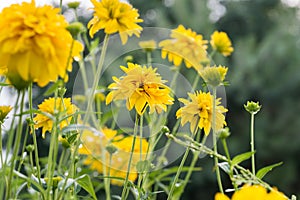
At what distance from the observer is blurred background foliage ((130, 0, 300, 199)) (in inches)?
186

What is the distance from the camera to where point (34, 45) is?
42 cm

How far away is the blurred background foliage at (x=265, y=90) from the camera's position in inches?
186

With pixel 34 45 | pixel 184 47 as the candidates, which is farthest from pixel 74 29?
pixel 184 47

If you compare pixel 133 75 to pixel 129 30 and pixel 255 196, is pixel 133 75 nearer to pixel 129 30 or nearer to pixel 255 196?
pixel 129 30

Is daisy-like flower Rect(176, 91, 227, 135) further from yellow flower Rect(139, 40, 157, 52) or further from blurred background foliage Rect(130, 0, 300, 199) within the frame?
blurred background foliage Rect(130, 0, 300, 199)

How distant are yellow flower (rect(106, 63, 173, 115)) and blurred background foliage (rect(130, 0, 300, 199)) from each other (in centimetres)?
387

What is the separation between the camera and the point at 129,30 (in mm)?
710

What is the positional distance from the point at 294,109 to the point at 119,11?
14.4ft

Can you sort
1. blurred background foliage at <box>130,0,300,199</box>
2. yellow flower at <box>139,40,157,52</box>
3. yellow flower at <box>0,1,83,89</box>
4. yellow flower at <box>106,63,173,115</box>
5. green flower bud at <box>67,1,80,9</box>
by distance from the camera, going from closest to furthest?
1. yellow flower at <box>0,1,83,89</box>
2. yellow flower at <box>106,63,173,115</box>
3. green flower bud at <box>67,1,80,9</box>
4. yellow flower at <box>139,40,157,52</box>
5. blurred background foliage at <box>130,0,300,199</box>

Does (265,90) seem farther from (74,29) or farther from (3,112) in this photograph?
(74,29)

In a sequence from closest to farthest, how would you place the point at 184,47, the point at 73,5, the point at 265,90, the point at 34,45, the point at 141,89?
the point at 34,45
the point at 141,89
the point at 73,5
the point at 184,47
the point at 265,90

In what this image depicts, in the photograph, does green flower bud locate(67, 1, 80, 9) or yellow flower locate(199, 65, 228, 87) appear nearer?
yellow flower locate(199, 65, 228, 87)

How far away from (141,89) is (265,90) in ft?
14.6

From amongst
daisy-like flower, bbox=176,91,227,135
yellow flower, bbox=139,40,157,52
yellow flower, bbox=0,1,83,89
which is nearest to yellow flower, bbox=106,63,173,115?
daisy-like flower, bbox=176,91,227,135
